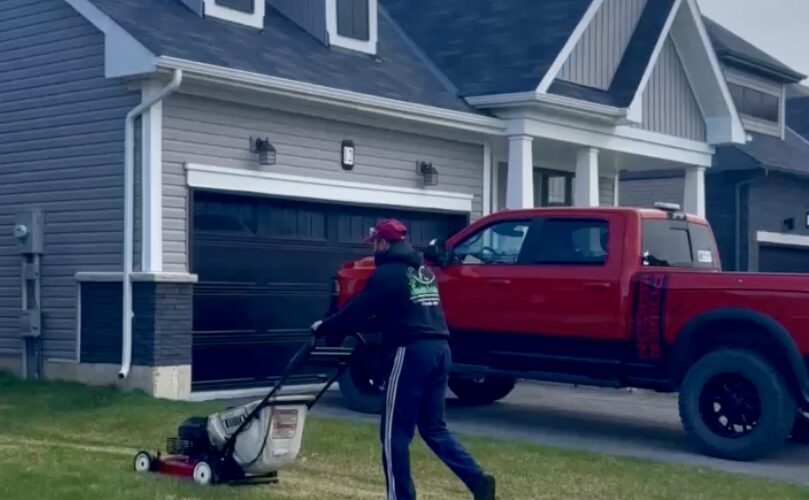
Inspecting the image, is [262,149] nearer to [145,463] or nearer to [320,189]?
[320,189]

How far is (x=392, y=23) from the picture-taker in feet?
67.7

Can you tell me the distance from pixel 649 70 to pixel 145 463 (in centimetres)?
1203

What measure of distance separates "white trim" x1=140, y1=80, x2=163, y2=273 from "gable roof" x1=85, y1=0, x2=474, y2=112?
0.65 meters

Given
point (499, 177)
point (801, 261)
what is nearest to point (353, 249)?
point (499, 177)

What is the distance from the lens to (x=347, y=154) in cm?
1650

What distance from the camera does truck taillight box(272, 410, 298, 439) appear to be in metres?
8.98

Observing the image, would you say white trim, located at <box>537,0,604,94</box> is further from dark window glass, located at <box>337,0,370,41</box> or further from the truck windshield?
the truck windshield

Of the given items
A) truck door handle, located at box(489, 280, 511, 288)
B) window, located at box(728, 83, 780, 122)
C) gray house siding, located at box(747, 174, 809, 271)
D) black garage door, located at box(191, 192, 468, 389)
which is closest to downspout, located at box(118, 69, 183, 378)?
black garage door, located at box(191, 192, 468, 389)

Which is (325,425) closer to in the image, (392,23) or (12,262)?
(12,262)

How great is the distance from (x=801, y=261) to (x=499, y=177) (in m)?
11.8

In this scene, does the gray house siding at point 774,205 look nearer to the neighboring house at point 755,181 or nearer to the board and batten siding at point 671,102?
the neighboring house at point 755,181

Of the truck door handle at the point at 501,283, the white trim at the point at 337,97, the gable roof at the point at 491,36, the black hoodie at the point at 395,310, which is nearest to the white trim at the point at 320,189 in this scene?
the white trim at the point at 337,97

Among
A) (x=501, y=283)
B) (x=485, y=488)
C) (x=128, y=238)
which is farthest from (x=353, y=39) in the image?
(x=485, y=488)

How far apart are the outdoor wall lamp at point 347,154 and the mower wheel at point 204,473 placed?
307 inches
